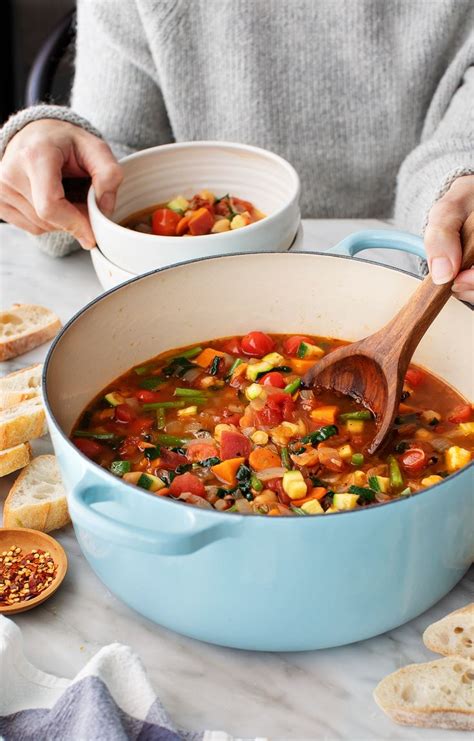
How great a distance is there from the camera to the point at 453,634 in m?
1.46

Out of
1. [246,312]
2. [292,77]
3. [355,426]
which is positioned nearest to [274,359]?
[246,312]

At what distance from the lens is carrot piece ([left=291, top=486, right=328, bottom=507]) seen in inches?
61.7

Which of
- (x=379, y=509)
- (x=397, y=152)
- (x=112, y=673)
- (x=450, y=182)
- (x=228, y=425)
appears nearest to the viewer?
(x=379, y=509)

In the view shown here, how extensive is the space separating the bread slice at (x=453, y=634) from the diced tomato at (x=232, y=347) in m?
0.83

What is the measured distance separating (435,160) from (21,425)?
1418 millimetres

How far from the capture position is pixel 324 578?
4.29 feet

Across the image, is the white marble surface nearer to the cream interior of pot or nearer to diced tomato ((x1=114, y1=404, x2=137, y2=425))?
diced tomato ((x1=114, y1=404, x2=137, y2=425))

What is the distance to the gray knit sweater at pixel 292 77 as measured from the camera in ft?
9.37

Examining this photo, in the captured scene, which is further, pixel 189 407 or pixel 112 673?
pixel 189 407

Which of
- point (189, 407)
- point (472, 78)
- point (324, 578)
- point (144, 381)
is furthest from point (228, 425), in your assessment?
point (472, 78)

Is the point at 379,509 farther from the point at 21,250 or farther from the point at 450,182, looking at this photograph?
the point at 21,250

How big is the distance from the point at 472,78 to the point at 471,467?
1820mm

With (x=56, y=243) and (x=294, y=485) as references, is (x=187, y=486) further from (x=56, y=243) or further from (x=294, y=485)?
(x=56, y=243)

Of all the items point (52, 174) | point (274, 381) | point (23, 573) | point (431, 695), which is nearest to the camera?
point (431, 695)
